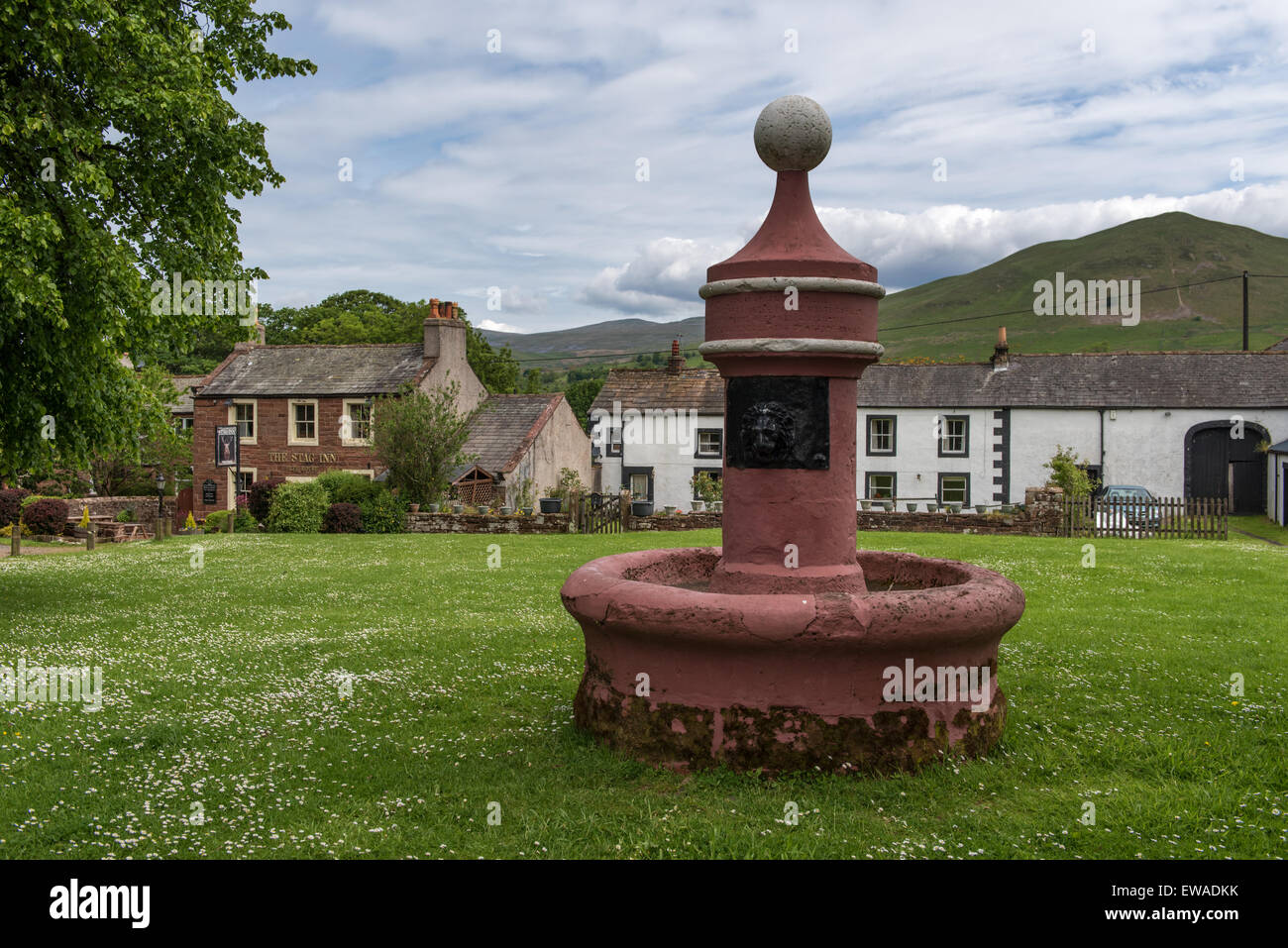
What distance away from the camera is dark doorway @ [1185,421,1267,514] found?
114 ft

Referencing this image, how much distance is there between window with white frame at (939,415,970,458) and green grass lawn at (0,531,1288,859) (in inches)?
955

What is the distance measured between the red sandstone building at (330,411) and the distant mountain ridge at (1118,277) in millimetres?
75659

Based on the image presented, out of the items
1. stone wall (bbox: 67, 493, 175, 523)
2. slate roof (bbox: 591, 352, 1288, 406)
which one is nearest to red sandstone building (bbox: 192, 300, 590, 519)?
stone wall (bbox: 67, 493, 175, 523)

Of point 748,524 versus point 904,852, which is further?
point 748,524

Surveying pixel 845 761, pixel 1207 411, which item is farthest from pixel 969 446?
pixel 845 761

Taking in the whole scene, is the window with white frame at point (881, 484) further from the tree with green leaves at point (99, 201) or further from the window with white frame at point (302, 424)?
the tree with green leaves at point (99, 201)

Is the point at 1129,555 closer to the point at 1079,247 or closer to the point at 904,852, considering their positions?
the point at 904,852

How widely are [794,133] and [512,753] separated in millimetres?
4891

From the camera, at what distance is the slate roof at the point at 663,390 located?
3859cm

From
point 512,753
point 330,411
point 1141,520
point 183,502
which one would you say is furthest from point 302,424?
point 512,753

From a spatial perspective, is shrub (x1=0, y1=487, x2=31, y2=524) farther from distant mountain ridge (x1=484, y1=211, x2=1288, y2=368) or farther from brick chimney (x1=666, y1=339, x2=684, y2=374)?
distant mountain ridge (x1=484, y1=211, x2=1288, y2=368)

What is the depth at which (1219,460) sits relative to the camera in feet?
114

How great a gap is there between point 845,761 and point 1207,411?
34870mm
